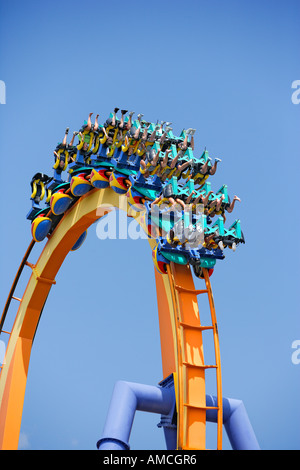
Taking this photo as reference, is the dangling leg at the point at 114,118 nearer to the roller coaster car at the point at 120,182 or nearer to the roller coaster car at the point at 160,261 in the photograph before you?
the roller coaster car at the point at 120,182

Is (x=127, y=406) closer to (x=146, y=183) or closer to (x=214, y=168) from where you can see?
(x=146, y=183)

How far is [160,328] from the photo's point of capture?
48.8 ft

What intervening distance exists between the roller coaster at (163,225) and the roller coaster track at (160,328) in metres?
0.02

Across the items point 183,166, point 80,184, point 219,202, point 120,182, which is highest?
point 80,184

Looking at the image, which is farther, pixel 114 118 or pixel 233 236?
pixel 114 118

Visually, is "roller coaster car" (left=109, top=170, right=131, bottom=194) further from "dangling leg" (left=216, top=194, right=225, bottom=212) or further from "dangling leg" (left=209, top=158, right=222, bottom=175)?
"dangling leg" (left=216, top=194, right=225, bottom=212)

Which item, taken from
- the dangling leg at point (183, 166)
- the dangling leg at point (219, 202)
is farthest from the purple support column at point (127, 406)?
the dangling leg at point (183, 166)

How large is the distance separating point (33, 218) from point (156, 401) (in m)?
8.12

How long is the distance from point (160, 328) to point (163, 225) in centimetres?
248

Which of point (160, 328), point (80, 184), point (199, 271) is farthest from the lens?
A: point (80, 184)

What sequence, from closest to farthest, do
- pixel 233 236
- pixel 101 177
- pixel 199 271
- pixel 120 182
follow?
pixel 233 236 < pixel 199 271 < pixel 120 182 < pixel 101 177

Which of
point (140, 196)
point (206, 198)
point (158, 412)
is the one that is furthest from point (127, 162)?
point (158, 412)
